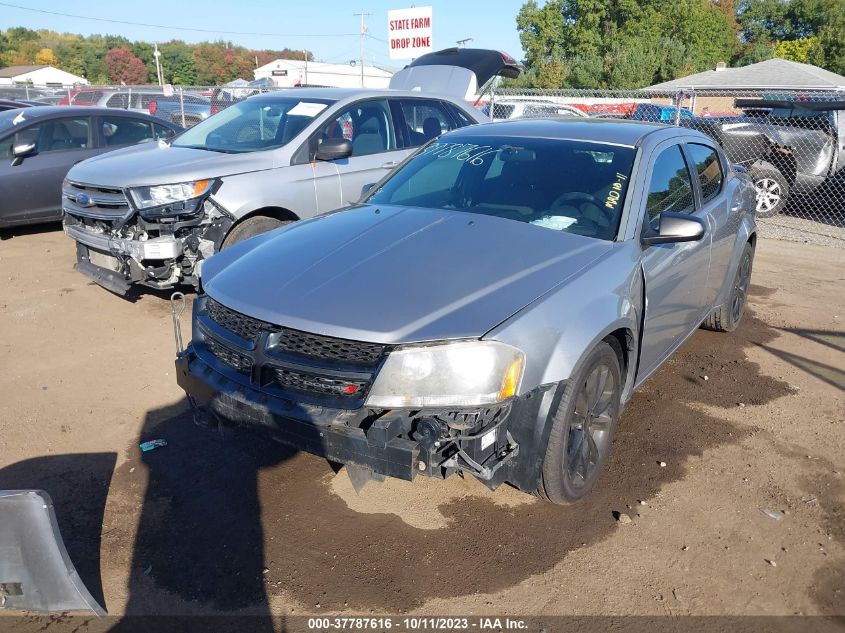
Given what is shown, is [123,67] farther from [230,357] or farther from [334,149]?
[230,357]

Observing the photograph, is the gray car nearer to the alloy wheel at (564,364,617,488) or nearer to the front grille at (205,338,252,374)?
the front grille at (205,338,252,374)

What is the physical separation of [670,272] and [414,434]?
6.67 ft

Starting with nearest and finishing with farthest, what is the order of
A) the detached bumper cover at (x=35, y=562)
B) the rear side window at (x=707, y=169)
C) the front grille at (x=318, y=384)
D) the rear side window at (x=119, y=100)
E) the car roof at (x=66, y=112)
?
the detached bumper cover at (x=35, y=562), the front grille at (x=318, y=384), the rear side window at (x=707, y=169), the car roof at (x=66, y=112), the rear side window at (x=119, y=100)

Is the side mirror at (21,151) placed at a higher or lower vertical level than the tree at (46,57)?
lower

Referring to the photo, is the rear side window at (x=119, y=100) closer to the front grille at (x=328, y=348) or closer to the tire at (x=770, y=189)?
the tire at (x=770, y=189)

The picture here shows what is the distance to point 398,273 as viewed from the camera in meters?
3.15

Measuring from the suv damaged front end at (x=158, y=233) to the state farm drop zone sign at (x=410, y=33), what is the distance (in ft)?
72.9

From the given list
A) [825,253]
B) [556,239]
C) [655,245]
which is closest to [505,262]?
[556,239]

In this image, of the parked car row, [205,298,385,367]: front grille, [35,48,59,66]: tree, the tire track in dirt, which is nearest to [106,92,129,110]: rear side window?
the parked car row

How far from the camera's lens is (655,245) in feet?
12.3

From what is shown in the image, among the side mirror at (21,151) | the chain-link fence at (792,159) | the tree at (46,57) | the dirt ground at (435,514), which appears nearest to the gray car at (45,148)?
the side mirror at (21,151)

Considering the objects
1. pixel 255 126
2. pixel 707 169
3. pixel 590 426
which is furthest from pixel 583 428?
pixel 255 126

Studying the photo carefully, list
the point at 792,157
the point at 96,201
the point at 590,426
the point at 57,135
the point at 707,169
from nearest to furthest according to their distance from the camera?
the point at 590,426 → the point at 707,169 → the point at 96,201 → the point at 57,135 → the point at 792,157

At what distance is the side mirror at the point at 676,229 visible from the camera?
353cm
